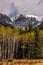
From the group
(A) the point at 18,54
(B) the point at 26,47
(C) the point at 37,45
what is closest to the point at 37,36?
(C) the point at 37,45

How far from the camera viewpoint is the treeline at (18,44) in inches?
2926

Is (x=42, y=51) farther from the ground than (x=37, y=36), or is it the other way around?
(x=37, y=36)

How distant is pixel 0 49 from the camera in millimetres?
82688

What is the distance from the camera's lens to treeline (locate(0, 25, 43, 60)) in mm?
74312

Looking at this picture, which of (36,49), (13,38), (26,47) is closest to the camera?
(36,49)

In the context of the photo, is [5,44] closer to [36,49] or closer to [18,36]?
[18,36]

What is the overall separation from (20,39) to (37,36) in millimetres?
11758

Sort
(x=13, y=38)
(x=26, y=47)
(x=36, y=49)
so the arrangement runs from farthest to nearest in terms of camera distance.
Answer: (x=13, y=38) < (x=26, y=47) < (x=36, y=49)

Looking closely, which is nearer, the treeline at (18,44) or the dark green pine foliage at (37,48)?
the dark green pine foliage at (37,48)

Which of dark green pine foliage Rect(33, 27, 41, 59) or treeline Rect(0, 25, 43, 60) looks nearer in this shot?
dark green pine foliage Rect(33, 27, 41, 59)

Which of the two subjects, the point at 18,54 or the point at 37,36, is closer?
the point at 37,36

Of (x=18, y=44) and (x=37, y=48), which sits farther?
(x=18, y=44)

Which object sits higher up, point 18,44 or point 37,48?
point 18,44

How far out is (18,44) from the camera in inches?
3332
